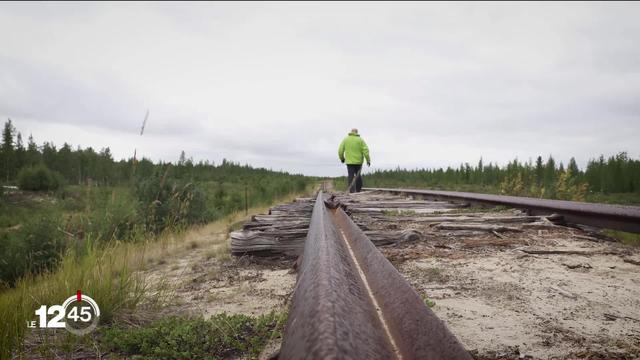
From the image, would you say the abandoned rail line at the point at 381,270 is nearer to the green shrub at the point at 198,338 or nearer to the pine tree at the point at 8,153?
the green shrub at the point at 198,338

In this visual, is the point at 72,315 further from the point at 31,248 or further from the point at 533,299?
the point at 31,248

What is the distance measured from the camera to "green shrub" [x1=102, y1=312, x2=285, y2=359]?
1.30 meters

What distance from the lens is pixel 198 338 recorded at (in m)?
1.40

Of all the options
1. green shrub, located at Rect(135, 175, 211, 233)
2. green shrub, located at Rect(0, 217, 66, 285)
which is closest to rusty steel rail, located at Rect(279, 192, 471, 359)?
green shrub, located at Rect(135, 175, 211, 233)

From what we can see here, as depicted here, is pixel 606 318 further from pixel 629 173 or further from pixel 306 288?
pixel 629 173

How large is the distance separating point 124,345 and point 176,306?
1.65 ft

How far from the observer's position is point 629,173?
15.9 metres

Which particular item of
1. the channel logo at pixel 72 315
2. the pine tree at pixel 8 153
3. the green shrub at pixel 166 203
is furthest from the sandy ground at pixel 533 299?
the pine tree at pixel 8 153

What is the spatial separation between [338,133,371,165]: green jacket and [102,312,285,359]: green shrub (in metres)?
9.25

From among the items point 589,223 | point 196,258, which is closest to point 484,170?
point 589,223

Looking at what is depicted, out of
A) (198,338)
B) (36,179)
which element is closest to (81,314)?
(198,338)

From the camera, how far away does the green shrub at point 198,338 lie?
51.2 inches

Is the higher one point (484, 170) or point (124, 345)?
point (484, 170)

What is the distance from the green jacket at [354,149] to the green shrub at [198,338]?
9250mm
